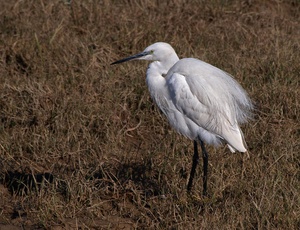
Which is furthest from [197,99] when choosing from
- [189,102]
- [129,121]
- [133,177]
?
[129,121]

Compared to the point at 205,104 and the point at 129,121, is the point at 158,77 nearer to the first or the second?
the point at 205,104

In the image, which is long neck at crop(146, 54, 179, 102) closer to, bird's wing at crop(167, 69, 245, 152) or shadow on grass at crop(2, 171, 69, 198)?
bird's wing at crop(167, 69, 245, 152)

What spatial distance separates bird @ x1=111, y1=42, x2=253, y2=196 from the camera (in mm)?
4891

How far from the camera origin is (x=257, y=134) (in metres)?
5.66

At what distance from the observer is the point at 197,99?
4.93 meters

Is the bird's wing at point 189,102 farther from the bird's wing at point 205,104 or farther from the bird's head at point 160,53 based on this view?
the bird's head at point 160,53

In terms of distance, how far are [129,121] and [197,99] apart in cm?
112

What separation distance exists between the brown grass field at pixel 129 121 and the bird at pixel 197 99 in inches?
11.6

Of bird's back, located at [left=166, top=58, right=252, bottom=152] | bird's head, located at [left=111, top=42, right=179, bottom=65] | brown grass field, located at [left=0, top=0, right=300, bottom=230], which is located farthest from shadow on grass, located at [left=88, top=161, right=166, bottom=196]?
bird's head, located at [left=111, top=42, right=179, bottom=65]

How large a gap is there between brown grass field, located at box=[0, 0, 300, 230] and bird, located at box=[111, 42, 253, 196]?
0.97ft

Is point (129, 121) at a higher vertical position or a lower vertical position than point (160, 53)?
lower

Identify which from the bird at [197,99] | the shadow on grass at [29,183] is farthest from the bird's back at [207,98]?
the shadow on grass at [29,183]

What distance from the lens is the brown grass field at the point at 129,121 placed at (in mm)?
4672

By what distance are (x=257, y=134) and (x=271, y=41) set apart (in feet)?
5.35
